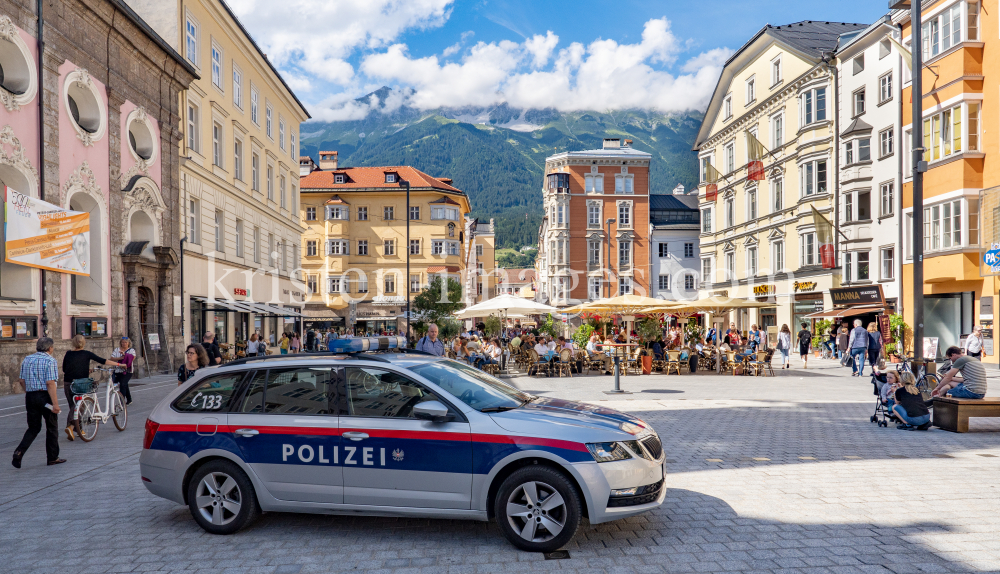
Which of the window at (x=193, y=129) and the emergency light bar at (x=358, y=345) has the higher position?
the window at (x=193, y=129)

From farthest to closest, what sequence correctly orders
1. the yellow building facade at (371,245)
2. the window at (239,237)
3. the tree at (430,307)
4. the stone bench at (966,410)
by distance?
the yellow building facade at (371,245) → the tree at (430,307) → the window at (239,237) → the stone bench at (966,410)

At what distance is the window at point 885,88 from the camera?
31047 mm

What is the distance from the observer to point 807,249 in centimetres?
3700

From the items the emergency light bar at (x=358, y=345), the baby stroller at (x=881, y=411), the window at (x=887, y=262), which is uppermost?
the window at (x=887, y=262)

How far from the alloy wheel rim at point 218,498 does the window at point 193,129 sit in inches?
1008

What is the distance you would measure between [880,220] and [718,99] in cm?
1998

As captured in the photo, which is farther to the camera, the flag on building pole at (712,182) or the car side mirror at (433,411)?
the flag on building pole at (712,182)

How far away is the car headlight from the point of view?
520 cm

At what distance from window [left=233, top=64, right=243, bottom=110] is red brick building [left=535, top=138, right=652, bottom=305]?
116ft

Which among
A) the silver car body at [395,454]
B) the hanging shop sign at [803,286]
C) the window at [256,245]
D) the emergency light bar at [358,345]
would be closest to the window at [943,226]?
the hanging shop sign at [803,286]

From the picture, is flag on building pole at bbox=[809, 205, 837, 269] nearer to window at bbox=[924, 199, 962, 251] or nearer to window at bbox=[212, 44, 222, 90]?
window at bbox=[924, 199, 962, 251]

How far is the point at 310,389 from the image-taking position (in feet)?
19.2

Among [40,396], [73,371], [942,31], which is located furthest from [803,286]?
[40,396]

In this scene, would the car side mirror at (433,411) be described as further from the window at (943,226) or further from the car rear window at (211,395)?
the window at (943,226)
